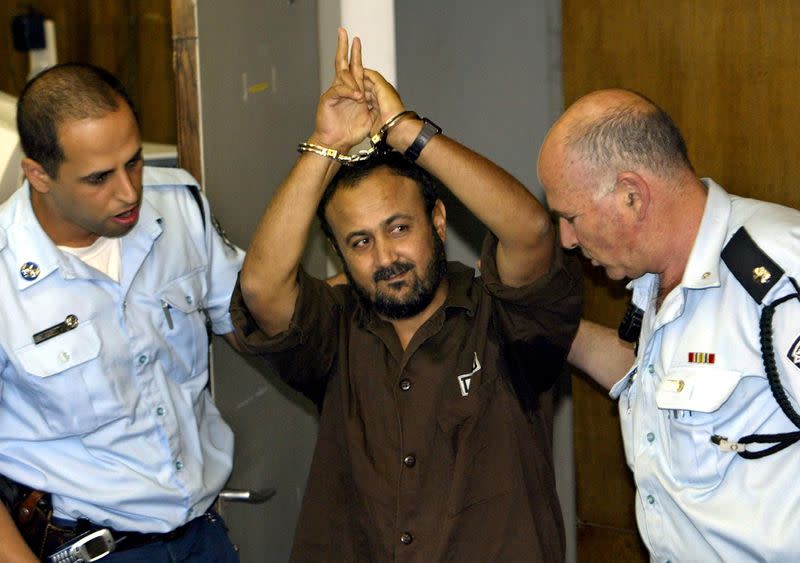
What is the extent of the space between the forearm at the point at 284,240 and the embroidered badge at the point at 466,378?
386mm

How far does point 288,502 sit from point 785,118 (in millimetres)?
1569

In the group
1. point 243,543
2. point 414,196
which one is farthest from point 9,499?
point 414,196

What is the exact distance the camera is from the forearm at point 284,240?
2.26 m

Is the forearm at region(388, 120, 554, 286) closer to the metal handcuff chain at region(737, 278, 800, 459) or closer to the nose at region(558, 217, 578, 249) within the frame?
the nose at region(558, 217, 578, 249)

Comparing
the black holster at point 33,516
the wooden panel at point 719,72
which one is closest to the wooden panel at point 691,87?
the wooden panel at point 719,72

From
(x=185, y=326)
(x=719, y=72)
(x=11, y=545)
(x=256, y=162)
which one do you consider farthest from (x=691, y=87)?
(x=11, y=545)

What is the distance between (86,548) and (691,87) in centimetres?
178

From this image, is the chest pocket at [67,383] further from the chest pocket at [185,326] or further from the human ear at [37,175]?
the human ear at [37,175]

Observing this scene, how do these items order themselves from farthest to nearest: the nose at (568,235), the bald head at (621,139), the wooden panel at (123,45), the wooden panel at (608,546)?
the wooden panel at (123,45), the wooden panel at (608,546), the nose at (568,235), the bald head at (621,139)

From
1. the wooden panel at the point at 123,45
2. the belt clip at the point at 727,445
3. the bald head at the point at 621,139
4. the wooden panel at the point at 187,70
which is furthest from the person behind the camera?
→ the wooden panel at the point at 123,45

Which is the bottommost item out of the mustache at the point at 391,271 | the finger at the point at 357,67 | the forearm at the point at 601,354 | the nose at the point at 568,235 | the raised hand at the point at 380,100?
Result: the forearm at the point at 601,354

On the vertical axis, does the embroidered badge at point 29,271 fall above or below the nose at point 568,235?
below

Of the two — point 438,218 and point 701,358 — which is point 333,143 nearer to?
point 438,218

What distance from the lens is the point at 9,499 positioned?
2.21 m
